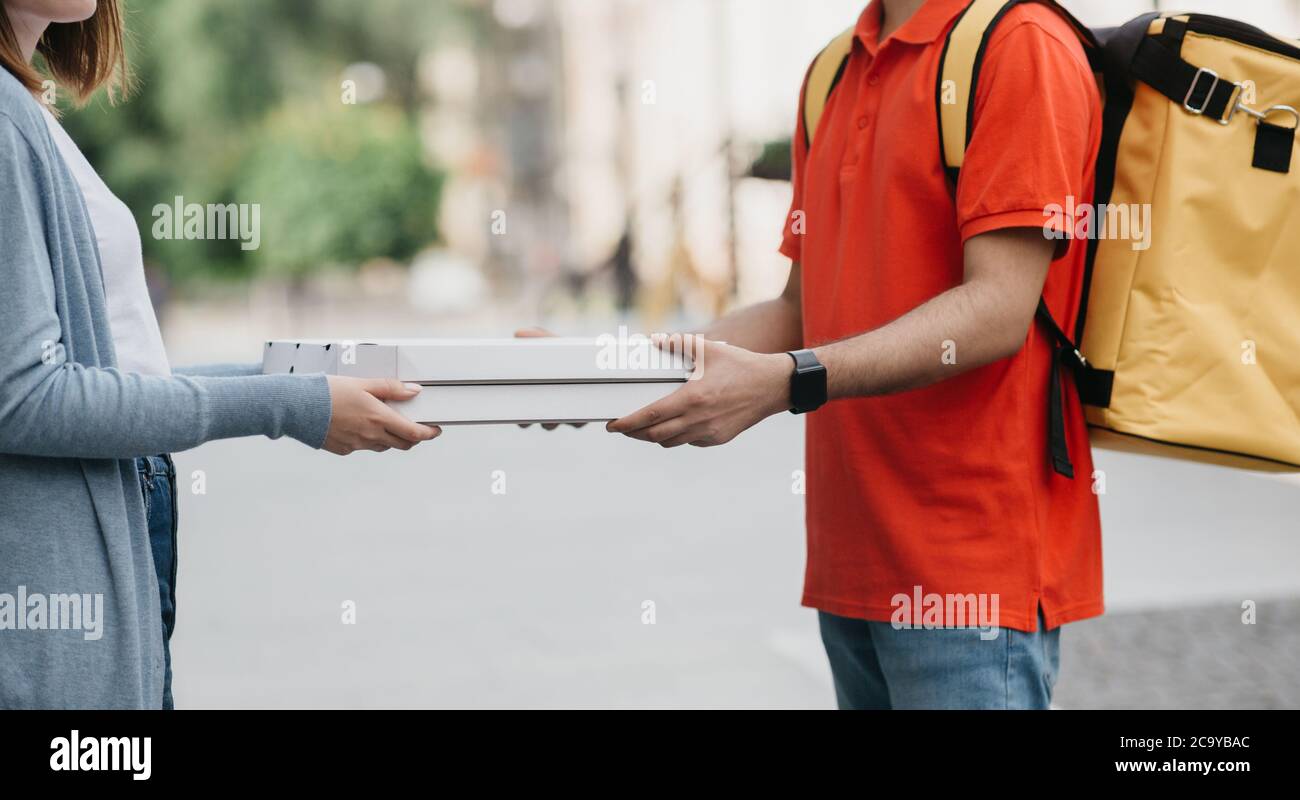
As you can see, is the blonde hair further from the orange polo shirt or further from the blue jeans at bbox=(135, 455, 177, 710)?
the orange polo shirt

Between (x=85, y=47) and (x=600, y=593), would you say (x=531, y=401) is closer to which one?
(x=85, y=47)

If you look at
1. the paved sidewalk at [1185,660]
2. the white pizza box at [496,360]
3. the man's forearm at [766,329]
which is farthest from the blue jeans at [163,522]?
the paved sidewalk at [1185,660]

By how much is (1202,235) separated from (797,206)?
0.82 meters

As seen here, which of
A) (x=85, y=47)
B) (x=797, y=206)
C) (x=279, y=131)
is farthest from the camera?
(x=279, y=131)

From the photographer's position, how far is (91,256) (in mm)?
1918

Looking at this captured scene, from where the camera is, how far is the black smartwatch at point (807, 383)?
2168 mm

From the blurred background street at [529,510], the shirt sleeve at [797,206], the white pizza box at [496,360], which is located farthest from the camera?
the blurred background street at [529,510]

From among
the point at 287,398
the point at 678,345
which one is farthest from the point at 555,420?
the point at 287,398

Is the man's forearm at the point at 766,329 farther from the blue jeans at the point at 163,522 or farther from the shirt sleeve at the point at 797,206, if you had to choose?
the blue jeans at the point at 163,522

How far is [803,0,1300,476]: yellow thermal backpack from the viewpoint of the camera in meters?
2.13

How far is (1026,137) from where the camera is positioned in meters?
2.08

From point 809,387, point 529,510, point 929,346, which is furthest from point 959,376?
point 529,510

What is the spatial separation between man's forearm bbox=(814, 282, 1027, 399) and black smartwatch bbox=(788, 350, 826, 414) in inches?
0.5

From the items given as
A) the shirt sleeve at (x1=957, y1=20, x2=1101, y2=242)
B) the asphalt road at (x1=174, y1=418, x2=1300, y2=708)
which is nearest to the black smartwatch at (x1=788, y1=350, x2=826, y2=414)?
the shirt sleeve at (x1=957, y1=20, x2=1101, y2=242)
